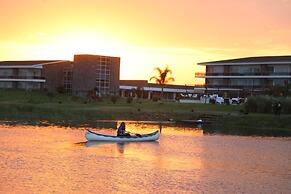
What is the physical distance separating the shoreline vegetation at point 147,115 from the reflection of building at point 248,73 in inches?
950

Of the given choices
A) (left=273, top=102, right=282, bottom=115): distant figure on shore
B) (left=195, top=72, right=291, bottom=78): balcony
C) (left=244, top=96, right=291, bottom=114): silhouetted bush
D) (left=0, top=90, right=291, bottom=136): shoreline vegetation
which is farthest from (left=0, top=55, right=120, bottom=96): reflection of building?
(left=273, top=102, right=282, bottom=115): distant figure on shore

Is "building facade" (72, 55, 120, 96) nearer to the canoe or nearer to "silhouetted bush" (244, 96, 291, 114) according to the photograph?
"silhouetted bush" (244, 96, 291, 114)

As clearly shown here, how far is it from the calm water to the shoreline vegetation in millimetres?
14019

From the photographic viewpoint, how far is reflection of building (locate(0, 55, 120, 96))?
102 metres

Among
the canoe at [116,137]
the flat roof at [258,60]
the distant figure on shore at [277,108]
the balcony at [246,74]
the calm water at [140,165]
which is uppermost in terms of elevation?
the flat roof at [258,60]

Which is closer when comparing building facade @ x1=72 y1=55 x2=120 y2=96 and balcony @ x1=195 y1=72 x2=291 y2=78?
balcony @ x1=195 y1=72 x2=291 y2=78

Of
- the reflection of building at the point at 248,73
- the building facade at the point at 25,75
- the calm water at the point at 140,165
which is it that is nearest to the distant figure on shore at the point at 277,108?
the calm water at the point at 140,165

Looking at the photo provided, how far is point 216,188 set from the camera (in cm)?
2539

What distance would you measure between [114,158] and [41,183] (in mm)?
9997

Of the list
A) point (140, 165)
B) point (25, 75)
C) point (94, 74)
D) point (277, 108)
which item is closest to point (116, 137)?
point (140, 165)

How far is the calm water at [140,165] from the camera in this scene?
81.8 feet

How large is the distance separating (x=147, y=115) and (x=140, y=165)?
131ft

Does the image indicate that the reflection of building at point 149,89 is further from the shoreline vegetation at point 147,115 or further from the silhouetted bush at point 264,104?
the silhouetted bush at point 264,104

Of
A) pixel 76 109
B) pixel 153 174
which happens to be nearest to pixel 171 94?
pixel 76 109
